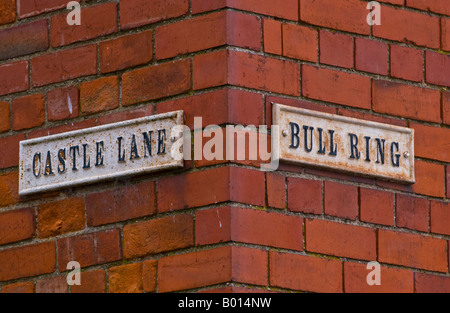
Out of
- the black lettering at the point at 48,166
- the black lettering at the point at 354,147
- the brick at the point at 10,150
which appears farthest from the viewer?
the brick at the point at 10,150

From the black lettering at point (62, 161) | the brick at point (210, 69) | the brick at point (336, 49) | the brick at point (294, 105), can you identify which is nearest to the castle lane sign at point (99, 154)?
the black lettering at point (62, 161)

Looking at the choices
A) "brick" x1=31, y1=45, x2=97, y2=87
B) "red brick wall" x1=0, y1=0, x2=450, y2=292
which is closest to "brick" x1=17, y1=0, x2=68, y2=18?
"red brick wall" x1=0, y1=0, x2=450, y2=292

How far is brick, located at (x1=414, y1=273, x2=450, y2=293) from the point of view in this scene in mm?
4555

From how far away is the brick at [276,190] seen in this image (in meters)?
4.32

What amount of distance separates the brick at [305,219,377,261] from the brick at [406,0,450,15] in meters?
0.77

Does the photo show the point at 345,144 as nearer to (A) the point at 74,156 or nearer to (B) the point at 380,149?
(B) the point at 380,149

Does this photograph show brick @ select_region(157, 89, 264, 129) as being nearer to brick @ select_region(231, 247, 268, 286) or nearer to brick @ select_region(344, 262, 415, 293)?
brick @ select_region(231, 247, 268, 286)

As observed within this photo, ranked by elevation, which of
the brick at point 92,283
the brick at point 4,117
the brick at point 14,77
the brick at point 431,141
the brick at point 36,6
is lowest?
the brick at point 92,283

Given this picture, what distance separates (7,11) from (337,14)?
108cm

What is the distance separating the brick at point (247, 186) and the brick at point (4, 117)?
2.91 feet

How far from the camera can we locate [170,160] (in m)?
4.36

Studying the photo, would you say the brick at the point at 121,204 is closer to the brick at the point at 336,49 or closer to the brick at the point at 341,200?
the brick at the point at 341,200
